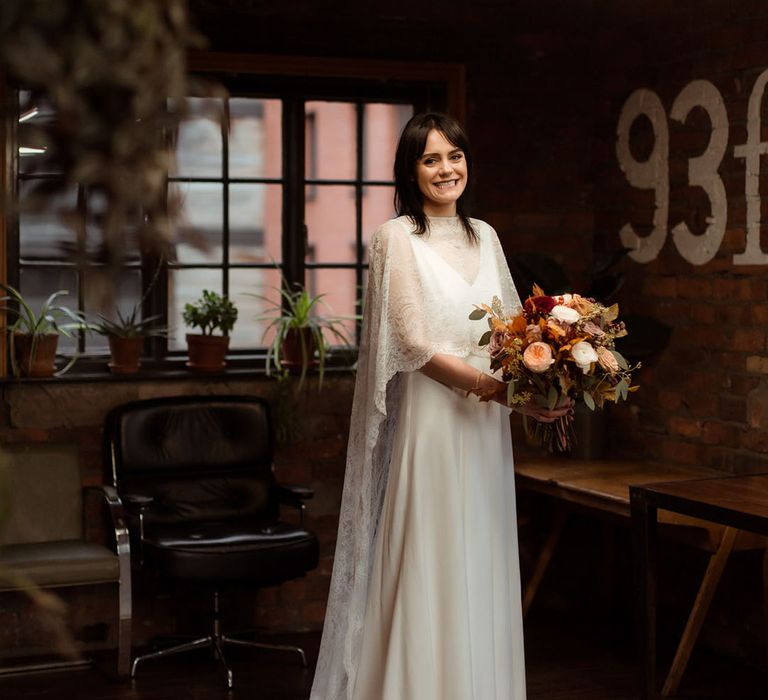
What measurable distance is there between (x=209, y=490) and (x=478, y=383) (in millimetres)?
2050

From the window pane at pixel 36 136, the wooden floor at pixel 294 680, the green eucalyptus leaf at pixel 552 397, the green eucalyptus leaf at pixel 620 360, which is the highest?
the window pane at pixel 36 136

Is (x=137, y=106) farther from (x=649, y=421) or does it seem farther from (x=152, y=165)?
(x=649, y=421)

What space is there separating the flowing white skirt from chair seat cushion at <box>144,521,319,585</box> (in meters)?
1.10

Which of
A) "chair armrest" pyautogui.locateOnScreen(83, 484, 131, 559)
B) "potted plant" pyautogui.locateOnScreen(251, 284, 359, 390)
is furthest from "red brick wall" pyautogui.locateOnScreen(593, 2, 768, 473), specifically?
"chair armrest" pyautogui.locateOnScreen(83, 484, 131, 559)

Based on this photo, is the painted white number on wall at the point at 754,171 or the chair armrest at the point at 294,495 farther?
the chair armrest at the point at 294,495

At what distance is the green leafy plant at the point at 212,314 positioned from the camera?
16.4 ft

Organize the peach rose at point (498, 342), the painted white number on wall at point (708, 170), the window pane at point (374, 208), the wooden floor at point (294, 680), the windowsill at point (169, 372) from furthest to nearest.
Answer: the window pane at point (374, 208), the windowsill at point (169, 372), the painted white number on wall at point (708, 170), the wooden floor at point (294, 680), the peach rose at point (498, 342)

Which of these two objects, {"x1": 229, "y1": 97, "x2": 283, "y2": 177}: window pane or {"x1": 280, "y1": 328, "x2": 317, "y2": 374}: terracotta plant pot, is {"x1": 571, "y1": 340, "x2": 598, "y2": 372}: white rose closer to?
{"x1": 280, "y1": 328, "x2": 317, "y2": 374}: terracotta plant pot

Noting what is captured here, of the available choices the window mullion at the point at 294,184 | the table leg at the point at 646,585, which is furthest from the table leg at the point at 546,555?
the window mullion at the point at 294,184

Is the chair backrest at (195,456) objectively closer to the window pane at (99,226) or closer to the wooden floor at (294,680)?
the wooden floor at (294,680)

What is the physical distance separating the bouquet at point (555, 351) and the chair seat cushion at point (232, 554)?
65.1 inches

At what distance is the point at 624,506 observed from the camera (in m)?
4.22

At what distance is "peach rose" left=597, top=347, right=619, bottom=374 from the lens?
2982 millimetres

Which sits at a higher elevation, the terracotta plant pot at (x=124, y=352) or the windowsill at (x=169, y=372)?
the terracotta plant pot at (x=124, y=352)
